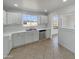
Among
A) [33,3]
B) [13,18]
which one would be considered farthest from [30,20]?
[33,3]

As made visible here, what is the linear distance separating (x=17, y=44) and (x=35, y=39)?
1.80 meters

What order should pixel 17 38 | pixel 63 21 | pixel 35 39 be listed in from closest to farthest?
pixel 17 38 → pixel 63 21 → pixel 35 39

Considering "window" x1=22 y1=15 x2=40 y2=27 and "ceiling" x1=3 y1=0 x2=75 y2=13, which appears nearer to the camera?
"ceiling" x1=3 y1=0 x2=75 y2=13

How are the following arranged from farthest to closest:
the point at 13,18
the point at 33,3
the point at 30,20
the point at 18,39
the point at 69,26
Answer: the point at 30,20
the point at 13,18
the point at 18,39
the point at 69,26
the point at 33,3

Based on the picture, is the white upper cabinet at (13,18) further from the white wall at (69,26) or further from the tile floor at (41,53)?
the white wall at (69,26)

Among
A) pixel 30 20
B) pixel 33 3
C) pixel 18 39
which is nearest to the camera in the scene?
pixel 33 3

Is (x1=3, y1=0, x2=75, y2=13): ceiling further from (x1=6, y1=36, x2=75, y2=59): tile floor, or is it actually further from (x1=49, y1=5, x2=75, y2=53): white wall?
(x1=6, y1=36, x2=75, y2=59): tile floor

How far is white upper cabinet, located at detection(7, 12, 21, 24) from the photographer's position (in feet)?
17.4

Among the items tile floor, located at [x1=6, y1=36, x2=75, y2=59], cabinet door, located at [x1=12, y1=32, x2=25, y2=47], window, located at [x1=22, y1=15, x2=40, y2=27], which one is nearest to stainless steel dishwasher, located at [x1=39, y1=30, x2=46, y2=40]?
window, located at [x1=22, y1=15, x2=40, y2=27]

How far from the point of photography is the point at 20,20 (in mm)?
6094

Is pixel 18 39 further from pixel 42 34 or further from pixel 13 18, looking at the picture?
pixel 42 34

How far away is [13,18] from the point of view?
219 inches
